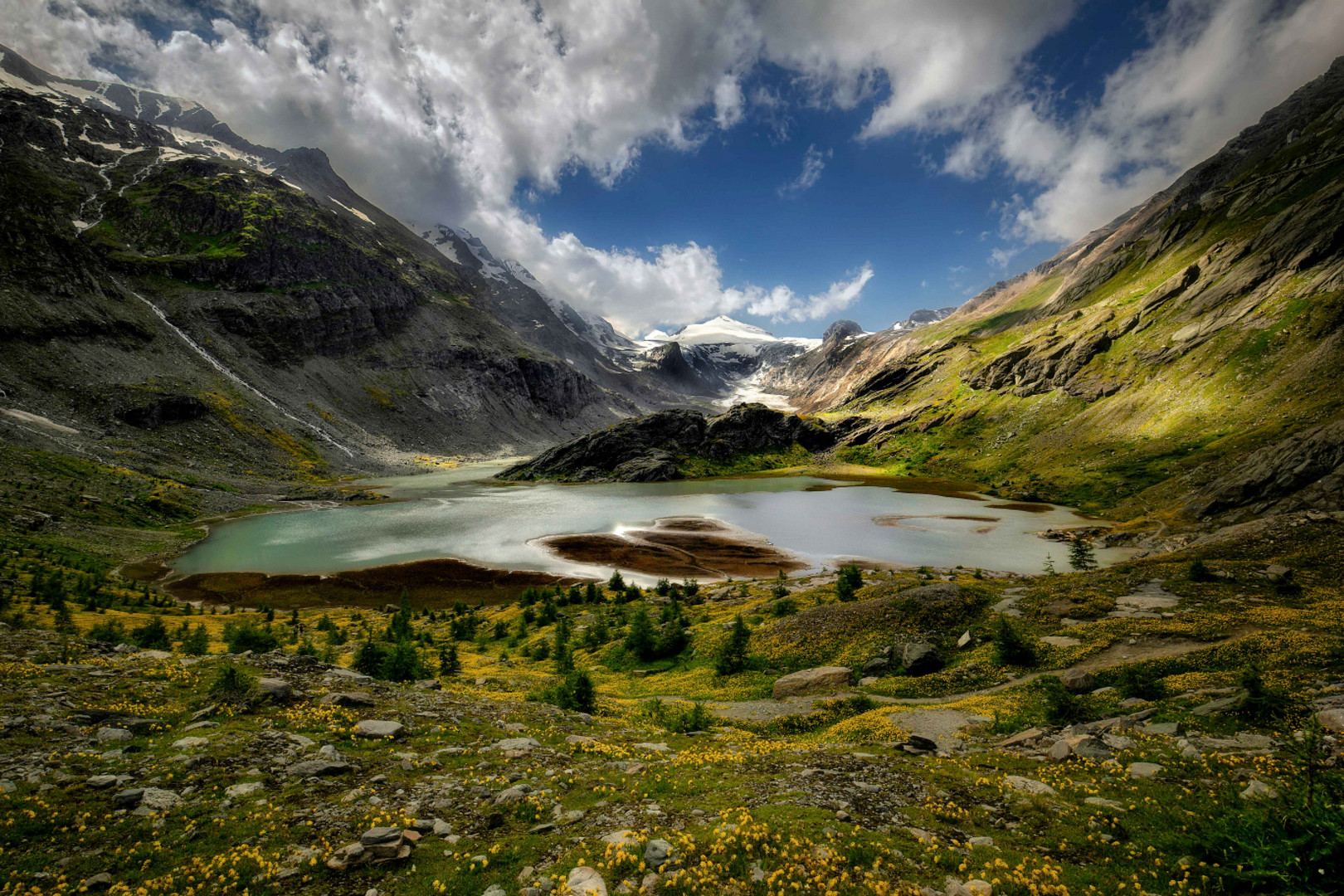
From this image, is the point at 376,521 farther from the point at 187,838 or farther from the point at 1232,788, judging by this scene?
the point at 1232,788

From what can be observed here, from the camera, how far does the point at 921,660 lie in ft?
65.0

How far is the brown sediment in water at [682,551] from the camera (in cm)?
5600

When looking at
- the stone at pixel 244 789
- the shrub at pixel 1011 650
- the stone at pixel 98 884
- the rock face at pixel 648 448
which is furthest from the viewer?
the rock face at pixel 648 448

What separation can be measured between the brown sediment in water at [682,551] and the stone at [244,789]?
152 feet

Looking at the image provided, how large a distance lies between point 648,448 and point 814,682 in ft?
518

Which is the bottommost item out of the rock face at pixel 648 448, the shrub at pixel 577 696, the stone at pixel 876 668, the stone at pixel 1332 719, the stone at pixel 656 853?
the shrub at pixel 577 696

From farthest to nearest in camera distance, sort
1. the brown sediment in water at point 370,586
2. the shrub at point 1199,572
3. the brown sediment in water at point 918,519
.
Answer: the brown sediment in water at point 918,519 < the brown sediment in water at point 370,586 < the shrub at point 1199,572

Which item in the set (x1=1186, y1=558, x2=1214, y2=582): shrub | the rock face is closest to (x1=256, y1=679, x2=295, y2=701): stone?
(x1=1186, y1=558, x2=1214, y2=582): shrub

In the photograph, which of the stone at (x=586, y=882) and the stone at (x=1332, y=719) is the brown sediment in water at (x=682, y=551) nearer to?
the stone at (x=1332, y=719)

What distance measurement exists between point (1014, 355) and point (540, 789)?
637ft

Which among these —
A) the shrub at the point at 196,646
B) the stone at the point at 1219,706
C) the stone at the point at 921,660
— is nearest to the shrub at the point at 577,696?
the stone at the point at 921,660

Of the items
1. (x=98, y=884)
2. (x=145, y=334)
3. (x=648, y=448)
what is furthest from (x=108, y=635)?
(x=145, y=334)

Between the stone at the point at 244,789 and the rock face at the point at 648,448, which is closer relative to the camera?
the stone at the point at 244,789

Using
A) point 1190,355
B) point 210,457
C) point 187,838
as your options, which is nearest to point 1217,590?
point 187,838
